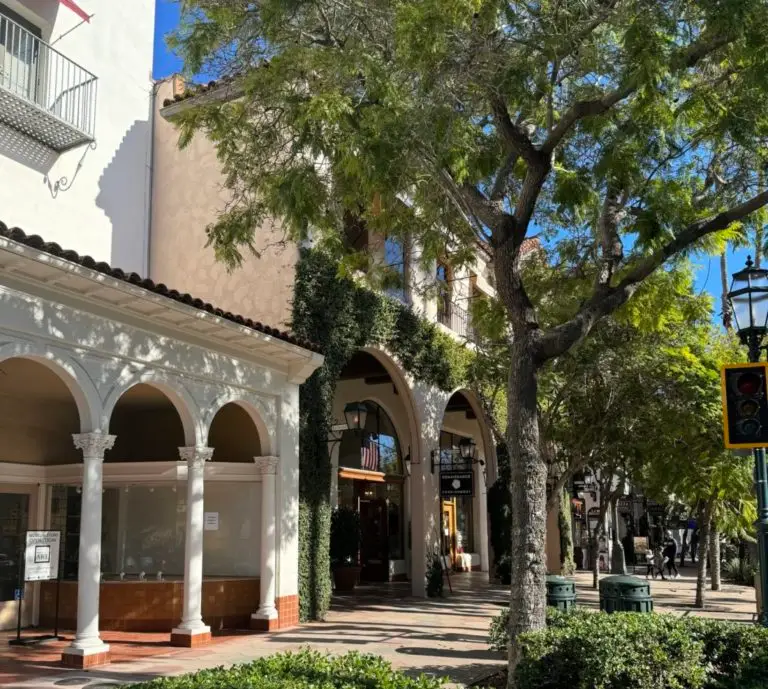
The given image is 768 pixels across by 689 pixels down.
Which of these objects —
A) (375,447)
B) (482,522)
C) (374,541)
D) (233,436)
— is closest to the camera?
(233,436)

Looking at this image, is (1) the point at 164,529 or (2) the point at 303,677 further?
(1) the point at 164,529

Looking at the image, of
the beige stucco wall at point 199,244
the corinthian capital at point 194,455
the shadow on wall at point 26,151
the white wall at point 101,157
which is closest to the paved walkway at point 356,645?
the corinthian capital at point 194,455

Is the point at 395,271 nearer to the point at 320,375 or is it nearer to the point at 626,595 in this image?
the point at 320,375

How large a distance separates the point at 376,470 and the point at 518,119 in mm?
14144

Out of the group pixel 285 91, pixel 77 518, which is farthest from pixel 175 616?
pixel 285 91

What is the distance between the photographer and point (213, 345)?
12.8 meters

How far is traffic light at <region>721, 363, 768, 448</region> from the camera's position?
8906 millimetres

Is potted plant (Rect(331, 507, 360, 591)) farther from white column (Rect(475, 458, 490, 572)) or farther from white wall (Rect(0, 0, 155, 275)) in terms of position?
white column (Rect(475, 458, 490, 572))

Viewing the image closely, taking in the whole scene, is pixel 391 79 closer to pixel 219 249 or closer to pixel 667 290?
pixel 219 249

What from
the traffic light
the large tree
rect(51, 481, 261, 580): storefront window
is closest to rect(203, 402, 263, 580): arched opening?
rect(51, 481, 261, 580): storefront window

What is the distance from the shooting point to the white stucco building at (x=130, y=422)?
40.2ft

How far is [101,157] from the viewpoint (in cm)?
1523

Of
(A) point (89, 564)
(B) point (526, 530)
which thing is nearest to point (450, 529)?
(A) point (89, 564)

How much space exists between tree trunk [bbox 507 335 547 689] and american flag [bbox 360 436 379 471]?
13275 millimetres
